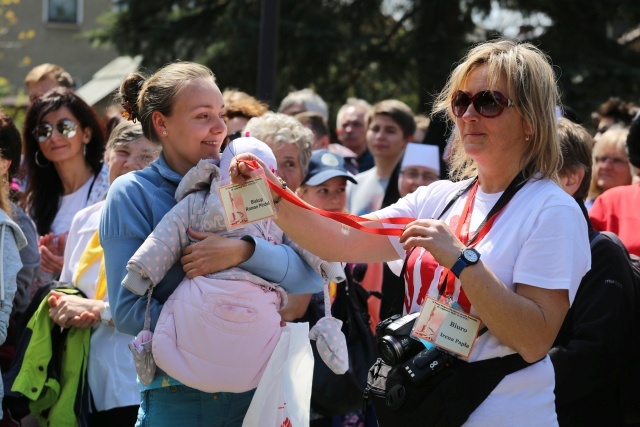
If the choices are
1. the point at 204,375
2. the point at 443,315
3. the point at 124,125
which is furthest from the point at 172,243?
the point at 124,125

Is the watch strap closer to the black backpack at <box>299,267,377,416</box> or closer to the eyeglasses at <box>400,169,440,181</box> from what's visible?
the black backpack at <box>299,267,377,416</box>

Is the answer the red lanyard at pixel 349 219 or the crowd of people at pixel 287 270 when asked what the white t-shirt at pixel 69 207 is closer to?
the crowd of people at pixel 287 270

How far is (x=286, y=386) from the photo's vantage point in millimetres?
3506

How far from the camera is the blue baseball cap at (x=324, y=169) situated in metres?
5.27

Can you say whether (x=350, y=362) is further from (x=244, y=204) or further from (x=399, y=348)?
(x=244, y=204)

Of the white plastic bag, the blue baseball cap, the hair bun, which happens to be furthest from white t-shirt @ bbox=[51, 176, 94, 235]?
the white plastic bag

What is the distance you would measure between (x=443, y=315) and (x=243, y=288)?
689mm

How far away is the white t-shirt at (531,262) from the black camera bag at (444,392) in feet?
0.09

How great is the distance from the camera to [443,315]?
287 cm

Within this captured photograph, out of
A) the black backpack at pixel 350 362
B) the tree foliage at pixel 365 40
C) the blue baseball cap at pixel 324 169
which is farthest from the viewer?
the tree foliage at pixel 365 40

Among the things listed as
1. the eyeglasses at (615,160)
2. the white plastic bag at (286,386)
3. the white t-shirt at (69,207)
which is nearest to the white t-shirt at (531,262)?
the white plastic bag at (286,386)

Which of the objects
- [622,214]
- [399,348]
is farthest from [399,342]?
[622,214]

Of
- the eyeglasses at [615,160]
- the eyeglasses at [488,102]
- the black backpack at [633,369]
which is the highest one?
the eyeglasses at [488,102]

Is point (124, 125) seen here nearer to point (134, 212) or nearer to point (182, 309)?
point (134, 212)
